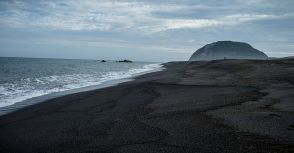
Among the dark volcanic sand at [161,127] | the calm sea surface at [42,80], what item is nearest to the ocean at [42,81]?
the calm sea surface at [42,80]

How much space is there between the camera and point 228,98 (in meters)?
12.5

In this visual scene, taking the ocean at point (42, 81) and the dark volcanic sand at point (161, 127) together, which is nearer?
the dark volcanic sand at point (161, 127)

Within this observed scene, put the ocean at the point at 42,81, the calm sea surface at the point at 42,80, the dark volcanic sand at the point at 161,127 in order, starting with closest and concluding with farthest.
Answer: the dark volcanic sand at the point at 161,127
the ocean at the point at 42,81
the calm sea surface at the point at 42,80

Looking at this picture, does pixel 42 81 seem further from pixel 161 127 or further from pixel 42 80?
pixel 161 127

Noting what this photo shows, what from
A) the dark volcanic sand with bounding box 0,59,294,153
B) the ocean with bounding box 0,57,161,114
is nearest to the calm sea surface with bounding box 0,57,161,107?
the ocean with bounding box 0,57,161,114

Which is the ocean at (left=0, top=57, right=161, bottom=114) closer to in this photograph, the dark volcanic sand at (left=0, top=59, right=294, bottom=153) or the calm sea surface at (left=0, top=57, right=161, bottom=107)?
the calm sea surface at (left=0, top=57, right=161, bottom=107)

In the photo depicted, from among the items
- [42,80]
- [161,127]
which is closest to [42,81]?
[42,80]

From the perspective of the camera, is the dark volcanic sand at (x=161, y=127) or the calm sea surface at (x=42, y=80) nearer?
the dark volcanic sand at (x=161, y=127)

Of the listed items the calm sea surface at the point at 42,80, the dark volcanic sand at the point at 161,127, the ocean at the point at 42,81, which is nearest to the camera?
the dark volcanic sand at the point at 161,127

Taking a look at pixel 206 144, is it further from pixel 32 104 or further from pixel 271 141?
pixel 32 104

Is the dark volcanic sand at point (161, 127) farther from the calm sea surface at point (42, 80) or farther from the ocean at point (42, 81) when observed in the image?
the calm sea surface at point (42, 80)

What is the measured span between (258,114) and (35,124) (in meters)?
7.19

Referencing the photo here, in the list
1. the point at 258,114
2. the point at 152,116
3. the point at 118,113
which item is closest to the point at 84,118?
the point at 118,113

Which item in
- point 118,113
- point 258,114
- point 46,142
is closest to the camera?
point 46,142
